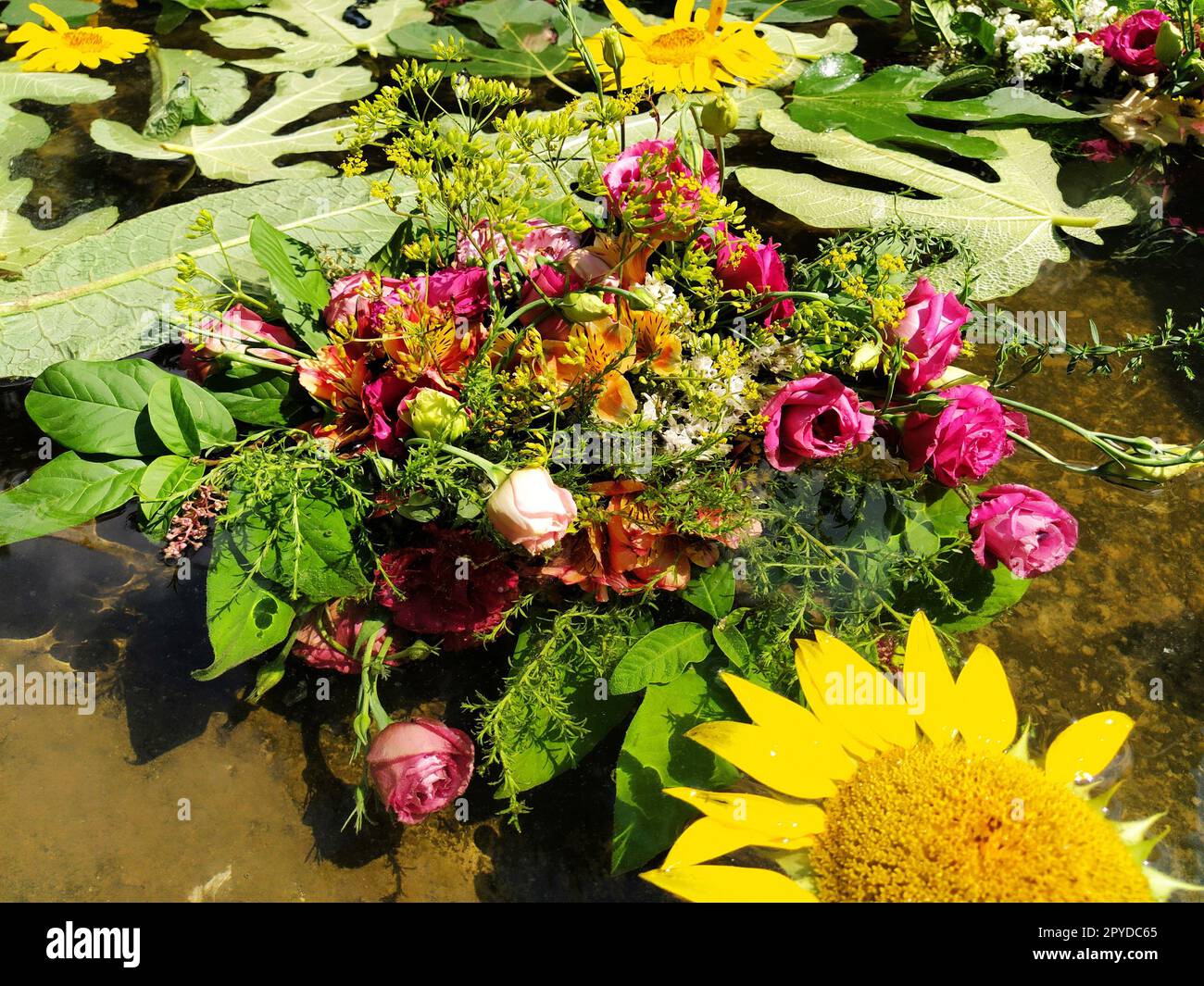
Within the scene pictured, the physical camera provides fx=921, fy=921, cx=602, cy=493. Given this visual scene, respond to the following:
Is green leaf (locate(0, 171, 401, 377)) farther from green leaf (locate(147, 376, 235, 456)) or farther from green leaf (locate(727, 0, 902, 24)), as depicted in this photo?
green leaf (locate(727, 0, 902, 24))

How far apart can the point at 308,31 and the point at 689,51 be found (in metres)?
0.70

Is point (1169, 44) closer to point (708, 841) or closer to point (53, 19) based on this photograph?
point (708, 841)

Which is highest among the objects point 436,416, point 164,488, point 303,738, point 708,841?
point 436,416

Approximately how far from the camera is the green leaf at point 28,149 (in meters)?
1.20

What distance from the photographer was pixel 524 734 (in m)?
0.79

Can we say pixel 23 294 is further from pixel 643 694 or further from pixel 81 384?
pixel 643 694

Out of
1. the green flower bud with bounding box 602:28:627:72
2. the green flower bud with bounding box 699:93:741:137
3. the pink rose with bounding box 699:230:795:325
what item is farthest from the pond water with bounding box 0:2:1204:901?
the green flower bud with bounding box 602:28:627:72

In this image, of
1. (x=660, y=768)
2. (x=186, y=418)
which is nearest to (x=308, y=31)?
(x=186, y=418)

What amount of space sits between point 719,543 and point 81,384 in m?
0.61

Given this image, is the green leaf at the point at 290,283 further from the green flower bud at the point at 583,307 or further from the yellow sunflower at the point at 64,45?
the yellow sunflower at the point at 64,45

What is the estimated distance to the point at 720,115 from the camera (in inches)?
32.0

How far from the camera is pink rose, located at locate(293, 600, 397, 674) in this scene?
2.76ft

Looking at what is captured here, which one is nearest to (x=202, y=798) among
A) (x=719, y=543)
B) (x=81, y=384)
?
(x=81, y=384)
